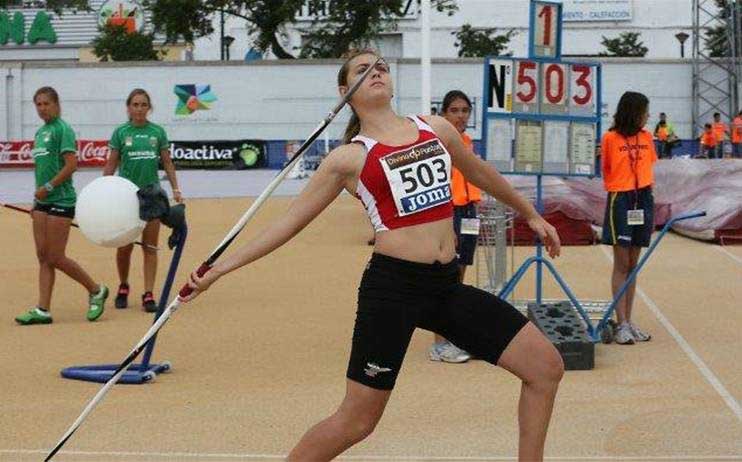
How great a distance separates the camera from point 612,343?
9.70 m

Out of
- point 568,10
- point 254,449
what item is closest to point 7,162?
point 254,449

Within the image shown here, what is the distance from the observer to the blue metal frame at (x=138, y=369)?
27.7 feet

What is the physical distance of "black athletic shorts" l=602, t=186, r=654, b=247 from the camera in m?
9.66

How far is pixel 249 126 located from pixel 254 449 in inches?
1521

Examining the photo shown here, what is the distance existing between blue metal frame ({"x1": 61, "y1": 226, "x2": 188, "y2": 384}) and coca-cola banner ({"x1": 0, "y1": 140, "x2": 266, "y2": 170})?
32464 mm

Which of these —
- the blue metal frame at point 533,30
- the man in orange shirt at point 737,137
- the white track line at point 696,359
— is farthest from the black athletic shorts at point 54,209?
the man in orange shirt at point 737,137

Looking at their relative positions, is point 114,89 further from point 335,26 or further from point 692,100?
point 692,100

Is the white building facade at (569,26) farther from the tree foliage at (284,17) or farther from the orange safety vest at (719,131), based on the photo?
the orange safety vest at (719,131)

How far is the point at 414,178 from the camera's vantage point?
505cm

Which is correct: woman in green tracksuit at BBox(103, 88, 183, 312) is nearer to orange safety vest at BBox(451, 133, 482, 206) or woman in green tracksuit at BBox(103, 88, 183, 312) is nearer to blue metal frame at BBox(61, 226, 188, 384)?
blue metal frame at BBox(61, 226, 188, 384)

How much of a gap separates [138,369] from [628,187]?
355cm

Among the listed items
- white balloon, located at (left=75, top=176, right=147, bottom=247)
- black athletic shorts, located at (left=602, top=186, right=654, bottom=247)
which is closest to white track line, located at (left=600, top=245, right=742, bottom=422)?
black athletic shorts, located at (left=602, top=186, right=654, bottom=247)

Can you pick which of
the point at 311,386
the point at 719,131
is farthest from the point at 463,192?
the point at 719,131

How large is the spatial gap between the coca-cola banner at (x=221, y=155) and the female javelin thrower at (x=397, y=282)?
36.3 m
